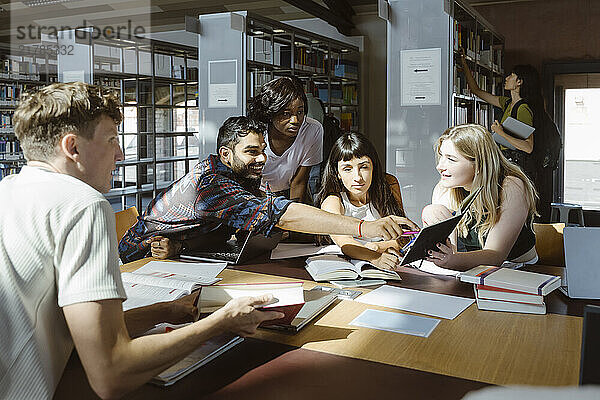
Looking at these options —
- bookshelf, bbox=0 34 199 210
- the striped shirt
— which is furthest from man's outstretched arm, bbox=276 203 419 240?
bookshelf, bbox=0 34 199 210

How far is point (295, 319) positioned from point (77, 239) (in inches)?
28.9

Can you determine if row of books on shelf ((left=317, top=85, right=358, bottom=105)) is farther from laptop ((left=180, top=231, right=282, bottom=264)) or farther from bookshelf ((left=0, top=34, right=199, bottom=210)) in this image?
laptop ((left=180, top=231, right=282, bottom=264))

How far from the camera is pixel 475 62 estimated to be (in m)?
6.56

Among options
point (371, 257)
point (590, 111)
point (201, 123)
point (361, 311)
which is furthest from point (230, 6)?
point (361, 311)

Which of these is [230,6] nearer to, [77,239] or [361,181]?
[361,181]

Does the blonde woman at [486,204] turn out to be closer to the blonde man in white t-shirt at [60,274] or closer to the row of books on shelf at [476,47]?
the blonde man in white t-shirt at [60,274]

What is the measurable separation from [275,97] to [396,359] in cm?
266

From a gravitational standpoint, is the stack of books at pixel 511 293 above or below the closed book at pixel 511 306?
above

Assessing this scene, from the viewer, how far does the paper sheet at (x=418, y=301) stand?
1.80 meters

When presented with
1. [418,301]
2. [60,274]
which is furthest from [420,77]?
[60,274]

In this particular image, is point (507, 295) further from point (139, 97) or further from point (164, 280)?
point (139, 97)

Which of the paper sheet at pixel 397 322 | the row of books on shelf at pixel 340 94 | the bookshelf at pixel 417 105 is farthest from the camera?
the row of books on shelf at pixel 340 94

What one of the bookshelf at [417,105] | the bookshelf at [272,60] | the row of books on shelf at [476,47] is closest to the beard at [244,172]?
the bookshelf at [417,105]

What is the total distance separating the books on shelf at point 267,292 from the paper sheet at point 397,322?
21 centimetres
